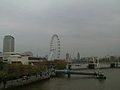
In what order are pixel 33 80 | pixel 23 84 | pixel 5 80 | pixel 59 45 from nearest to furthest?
pixel 5 80 → pixel 23 84 → pixel 33 80 → pixel 59 45

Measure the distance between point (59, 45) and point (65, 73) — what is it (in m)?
9.19

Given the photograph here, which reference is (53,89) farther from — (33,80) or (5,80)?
(33,80)

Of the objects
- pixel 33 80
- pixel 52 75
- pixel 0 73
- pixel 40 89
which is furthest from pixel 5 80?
pixel 52 75

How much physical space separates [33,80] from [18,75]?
14.2 feet

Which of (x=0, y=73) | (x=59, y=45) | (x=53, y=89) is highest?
(x=59, y=45)

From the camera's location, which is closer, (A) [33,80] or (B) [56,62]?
(A) [33,80]

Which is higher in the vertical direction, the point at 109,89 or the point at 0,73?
the point at 0,73

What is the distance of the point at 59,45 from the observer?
178ft

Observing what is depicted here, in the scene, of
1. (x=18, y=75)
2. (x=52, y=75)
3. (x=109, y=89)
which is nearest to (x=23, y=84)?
(x=18, y=75)

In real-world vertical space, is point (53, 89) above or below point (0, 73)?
below

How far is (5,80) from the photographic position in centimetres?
2519

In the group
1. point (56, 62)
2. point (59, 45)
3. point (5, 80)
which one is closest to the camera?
point (5, 80)

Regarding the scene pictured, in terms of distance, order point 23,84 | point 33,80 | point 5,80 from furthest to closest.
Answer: point 33,80
point 23,84
point 5,80

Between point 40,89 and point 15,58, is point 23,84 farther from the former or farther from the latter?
point 15,58
